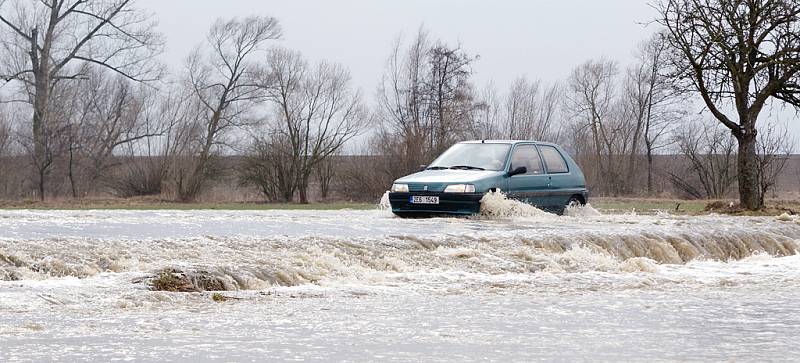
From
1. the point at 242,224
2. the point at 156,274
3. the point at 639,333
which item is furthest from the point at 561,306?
the point at 242,224

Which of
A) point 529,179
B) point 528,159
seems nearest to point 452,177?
point 529,179

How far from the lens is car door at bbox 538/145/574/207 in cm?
1805

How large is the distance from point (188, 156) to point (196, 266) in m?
40.4

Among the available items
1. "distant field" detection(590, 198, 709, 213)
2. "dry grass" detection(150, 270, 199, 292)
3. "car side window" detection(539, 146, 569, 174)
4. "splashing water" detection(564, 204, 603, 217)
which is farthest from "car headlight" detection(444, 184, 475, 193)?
"distant field" detection(590, 198, 709, 213)

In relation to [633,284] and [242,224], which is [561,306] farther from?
[242,224]

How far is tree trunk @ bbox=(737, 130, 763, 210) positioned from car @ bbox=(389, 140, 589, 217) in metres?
6.94

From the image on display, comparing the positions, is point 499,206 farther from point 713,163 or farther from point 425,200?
point 713,163

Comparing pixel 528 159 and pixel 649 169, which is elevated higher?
pixel 649 169

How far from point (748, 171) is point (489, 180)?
1000 cm

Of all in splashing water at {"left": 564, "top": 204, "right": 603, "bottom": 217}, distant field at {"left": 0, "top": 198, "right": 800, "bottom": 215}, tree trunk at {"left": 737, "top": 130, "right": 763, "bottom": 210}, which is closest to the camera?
splashing water at {"left": 564, "top": 204, "right": 603, "bottom": 217}

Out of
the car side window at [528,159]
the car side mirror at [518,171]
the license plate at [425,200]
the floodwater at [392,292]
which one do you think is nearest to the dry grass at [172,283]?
the floodwater at [392,292]

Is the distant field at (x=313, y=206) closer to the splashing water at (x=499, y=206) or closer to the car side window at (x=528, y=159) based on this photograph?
the car side window at (x=528, y=159)

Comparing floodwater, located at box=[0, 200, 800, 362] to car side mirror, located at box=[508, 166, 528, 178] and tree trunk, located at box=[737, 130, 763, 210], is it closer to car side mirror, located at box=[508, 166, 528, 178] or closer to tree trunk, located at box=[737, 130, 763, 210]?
car side mirror, located at box=[508, 166, 528, 178]

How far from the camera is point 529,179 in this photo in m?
17.5
